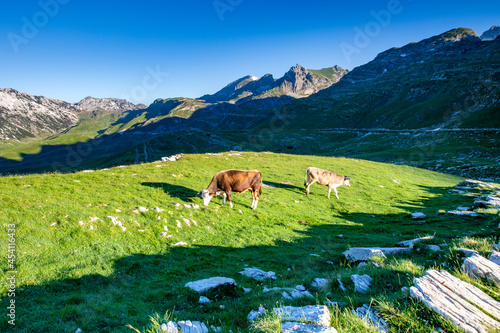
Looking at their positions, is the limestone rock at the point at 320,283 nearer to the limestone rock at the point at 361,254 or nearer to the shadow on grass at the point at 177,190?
the limestone rock at the point at 361,254

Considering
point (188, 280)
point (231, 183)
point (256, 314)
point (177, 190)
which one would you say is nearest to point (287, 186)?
point (231, 183)

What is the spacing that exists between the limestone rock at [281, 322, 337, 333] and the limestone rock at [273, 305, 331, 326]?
0.65ft

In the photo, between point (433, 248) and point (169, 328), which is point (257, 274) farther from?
point (433, 248)

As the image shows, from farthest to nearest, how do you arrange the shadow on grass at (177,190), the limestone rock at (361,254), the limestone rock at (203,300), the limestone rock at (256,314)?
the shadow on grass at (177,190), the limestone rock at (361,254), the limestone rock at (203,300), the limestone rock at (256,314)

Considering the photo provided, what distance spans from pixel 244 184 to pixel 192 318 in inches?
527

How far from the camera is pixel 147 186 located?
20859 millimetres

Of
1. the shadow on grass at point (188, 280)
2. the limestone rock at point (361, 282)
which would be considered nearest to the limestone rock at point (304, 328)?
the shadow on grass at point (188, 280)

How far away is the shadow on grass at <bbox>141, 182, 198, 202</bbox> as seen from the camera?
1964 centimetres

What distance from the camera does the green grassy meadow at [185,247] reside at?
6672mm

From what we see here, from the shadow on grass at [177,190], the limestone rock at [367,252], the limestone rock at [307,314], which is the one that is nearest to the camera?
the limestone rock at [307,314]

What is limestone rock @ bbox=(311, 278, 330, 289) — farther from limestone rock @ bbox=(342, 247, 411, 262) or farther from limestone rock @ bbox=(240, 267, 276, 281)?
limestone rock @ bbox=(342, 247, 411, 262)

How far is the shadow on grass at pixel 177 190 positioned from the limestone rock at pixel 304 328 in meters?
15.3

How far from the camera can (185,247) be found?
12.8m

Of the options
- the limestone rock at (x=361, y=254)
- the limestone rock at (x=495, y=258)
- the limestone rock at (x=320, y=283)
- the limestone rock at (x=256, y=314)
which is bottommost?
the limestone rock at (x=361, y=254)
